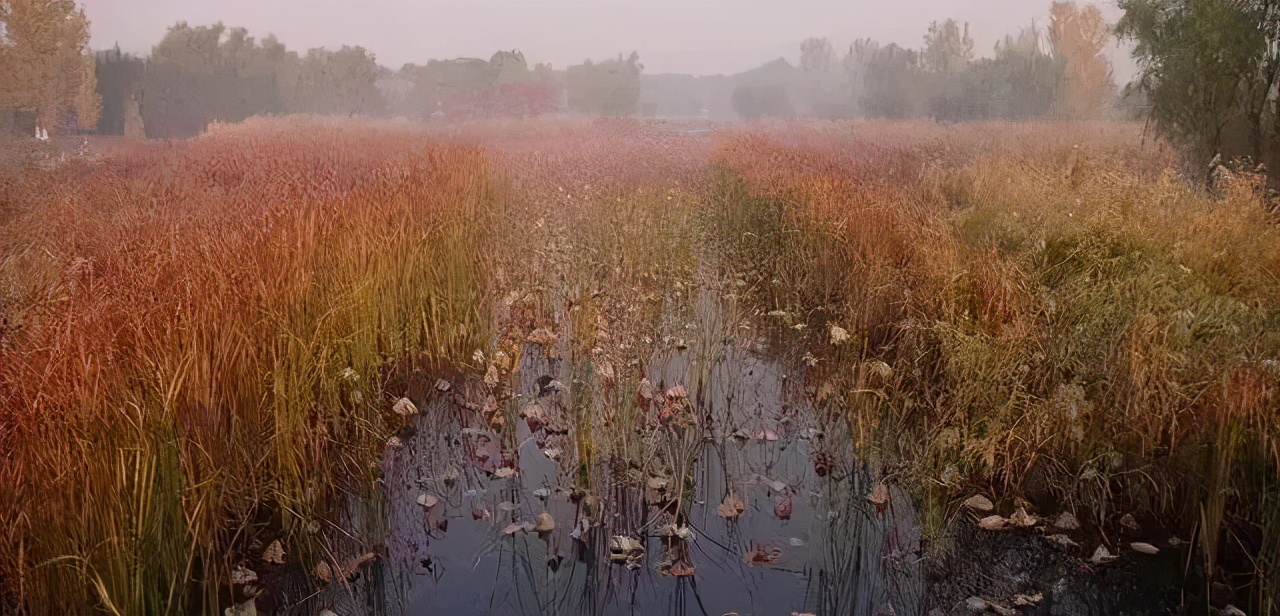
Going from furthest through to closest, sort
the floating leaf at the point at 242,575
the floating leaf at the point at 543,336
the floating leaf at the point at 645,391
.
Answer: the floating leaf at the point at 543,336 < the floating leaf at the point at 645,391 < the floating leaf at the point at 242,575

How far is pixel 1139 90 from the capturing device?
788cm

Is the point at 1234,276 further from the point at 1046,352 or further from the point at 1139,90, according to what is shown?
the point at 1139,90

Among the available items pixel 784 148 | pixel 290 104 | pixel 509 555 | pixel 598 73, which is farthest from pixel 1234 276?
pixel 598 73

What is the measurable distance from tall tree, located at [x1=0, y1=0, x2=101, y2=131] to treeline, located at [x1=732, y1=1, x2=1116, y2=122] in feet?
33.7

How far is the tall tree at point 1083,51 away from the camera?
11.1 meters

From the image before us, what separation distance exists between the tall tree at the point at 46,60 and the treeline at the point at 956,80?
1027cm

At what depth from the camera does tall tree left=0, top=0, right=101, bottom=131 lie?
597 cm

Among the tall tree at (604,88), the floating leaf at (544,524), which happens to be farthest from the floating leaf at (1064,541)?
the tall tree at (604,88)

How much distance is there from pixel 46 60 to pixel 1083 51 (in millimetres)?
11147

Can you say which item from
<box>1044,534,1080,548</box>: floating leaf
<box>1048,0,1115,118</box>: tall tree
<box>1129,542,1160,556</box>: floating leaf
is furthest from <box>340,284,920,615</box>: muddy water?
<box>1048,0,1115,118</box>: tall tree

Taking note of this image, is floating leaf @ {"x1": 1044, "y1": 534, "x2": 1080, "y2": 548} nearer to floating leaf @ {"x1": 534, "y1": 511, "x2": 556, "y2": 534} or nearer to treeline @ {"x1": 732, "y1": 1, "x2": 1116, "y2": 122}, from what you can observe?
floating leaf @ {"x1": 534, "y1": 511, "x2": 556, "y2": 534}

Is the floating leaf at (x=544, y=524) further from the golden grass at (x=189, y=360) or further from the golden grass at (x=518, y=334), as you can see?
the golden grass at (x=189, y=360)

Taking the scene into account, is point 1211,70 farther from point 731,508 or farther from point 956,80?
point 956,80

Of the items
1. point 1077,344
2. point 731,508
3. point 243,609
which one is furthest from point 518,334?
point 1077,344
